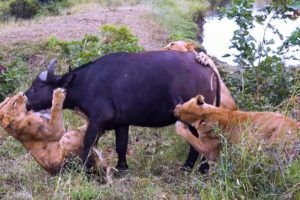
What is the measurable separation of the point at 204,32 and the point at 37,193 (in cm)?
1789

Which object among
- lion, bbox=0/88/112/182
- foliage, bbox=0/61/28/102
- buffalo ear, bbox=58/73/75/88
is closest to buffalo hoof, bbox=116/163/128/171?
lion, bbox=0/88/112/182

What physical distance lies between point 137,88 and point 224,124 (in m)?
0.97

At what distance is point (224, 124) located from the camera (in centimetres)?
596

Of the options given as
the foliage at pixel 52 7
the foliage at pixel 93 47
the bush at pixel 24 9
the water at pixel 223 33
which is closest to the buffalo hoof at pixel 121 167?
the foliage at pixel 93 47

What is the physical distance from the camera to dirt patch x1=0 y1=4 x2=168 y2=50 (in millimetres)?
15055

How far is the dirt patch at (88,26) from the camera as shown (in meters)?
15.1

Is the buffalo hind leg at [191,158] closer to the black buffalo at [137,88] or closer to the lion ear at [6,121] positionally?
the black buffalo at [137,88]

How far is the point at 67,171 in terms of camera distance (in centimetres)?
608

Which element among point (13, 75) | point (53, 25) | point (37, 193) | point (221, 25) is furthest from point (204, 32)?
point (37, 193)

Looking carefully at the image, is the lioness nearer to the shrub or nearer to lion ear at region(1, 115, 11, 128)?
lion ear at region(1, 115, 11, 128)

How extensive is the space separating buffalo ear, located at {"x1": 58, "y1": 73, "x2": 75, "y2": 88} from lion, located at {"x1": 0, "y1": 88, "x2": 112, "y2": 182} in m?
0.13

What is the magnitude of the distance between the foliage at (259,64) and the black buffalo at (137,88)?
164 centimetres

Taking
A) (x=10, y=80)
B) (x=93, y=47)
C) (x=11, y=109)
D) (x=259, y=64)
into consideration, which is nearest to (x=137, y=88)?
(x=11, y=109)

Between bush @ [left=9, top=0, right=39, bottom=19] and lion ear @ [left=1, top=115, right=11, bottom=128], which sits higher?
lion ear @ [left=1, top=115, right=11, bottom=128]
